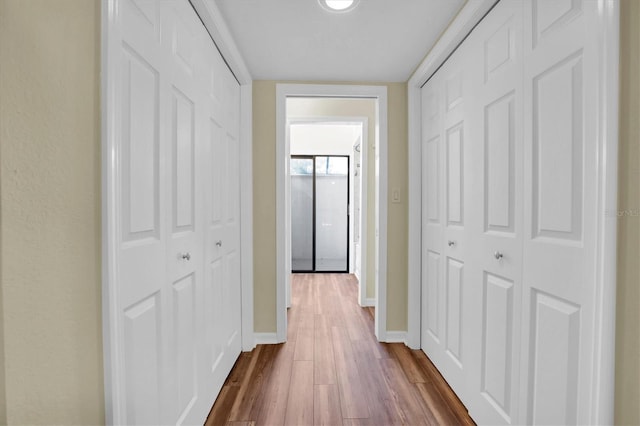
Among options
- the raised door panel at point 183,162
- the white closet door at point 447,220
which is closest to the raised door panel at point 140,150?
the raised door panel at point 183,162

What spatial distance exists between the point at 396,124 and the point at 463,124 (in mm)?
836

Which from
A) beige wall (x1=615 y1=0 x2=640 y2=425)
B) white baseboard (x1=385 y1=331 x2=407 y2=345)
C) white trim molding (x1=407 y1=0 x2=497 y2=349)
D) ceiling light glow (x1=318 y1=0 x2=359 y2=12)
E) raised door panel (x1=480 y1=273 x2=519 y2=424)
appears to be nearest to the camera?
beige wall (x1=615 y1=0 x2=640 y2=425)

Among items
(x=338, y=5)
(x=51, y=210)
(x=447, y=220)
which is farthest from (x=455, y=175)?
(x=51, y=210)

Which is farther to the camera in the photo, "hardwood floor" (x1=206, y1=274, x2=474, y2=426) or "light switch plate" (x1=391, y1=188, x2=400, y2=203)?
"light switch plate" (x1=391, y1=188, x2=400, y2=203)

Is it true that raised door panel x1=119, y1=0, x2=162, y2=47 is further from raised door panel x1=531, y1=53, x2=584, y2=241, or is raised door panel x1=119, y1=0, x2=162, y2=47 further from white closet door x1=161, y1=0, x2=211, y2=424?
raised door panel x1=531, y1=53, x2=584, y2=241

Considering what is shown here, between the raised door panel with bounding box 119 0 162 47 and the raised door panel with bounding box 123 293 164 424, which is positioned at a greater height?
the raised door panel with bounding box 119 0 162 47

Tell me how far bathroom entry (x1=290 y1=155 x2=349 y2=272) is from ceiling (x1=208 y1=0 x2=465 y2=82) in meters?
2.85

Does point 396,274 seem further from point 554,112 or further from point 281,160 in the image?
point 554,112

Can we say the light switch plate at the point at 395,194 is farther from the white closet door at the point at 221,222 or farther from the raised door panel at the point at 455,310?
the white closet door at the point at 221,222

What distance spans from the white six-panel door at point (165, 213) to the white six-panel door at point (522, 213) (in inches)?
52.5

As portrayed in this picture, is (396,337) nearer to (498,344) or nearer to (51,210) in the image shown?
(498,344)

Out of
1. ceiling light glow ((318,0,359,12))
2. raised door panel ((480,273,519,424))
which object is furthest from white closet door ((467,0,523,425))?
ceiling light glow ((318,0,359,12))

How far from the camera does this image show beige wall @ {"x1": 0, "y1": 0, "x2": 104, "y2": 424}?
578mm

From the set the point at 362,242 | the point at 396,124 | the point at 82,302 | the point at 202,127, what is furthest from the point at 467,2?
the point at 362,242
